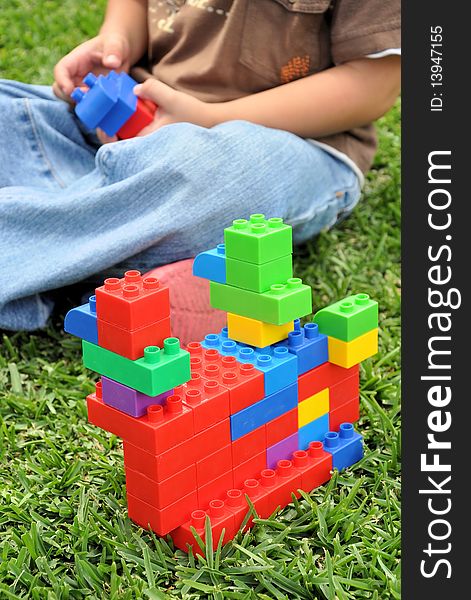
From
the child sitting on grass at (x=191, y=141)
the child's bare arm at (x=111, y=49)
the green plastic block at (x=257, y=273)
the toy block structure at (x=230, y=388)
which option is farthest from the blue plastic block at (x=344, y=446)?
the child's bare arm at (x=111, y=49)

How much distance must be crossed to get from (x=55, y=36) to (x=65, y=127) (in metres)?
0.93

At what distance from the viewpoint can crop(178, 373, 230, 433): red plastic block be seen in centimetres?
96

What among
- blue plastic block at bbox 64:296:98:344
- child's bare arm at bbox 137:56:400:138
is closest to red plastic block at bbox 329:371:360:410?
blue plastic block at bbox 64:296:98:344

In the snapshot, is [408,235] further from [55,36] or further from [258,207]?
[55,36]

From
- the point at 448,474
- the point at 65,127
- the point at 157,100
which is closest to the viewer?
the point at 448,474

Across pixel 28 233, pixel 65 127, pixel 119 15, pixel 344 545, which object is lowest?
pixel 344 545

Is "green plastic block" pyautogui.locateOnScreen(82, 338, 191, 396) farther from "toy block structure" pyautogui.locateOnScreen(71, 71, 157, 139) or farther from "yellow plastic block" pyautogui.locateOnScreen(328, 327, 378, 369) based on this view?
"toy block structure" pyautogui.locateOnScreen(71, 71, 157, 139)

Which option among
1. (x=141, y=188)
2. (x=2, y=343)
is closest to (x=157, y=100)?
(x=141, y=188)

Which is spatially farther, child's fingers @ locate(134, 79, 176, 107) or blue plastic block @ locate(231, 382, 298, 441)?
child's fingers @ locate(134, 79, 176, 107)

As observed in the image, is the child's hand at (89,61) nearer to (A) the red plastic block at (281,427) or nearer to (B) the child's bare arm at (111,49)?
(B) the child's bare arm at (111,49)

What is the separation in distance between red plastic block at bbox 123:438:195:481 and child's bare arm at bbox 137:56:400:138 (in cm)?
71

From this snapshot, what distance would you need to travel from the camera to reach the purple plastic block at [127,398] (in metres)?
0.93

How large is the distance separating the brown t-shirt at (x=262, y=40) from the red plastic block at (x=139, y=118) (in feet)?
0.27

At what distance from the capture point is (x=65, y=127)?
5.48 ft
